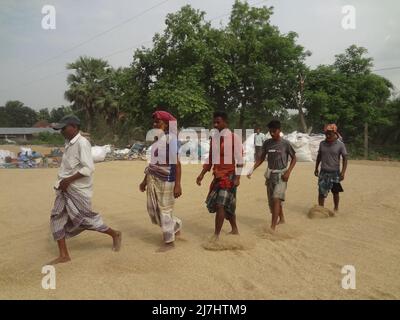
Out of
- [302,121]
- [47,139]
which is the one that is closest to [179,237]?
[302,121]

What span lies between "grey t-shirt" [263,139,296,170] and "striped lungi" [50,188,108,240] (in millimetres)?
2520

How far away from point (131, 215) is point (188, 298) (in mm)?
3454

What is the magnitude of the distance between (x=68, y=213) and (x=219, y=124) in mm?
1978

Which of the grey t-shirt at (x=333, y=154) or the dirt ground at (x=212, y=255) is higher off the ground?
the grey t-shirt at (x=333, y=154)

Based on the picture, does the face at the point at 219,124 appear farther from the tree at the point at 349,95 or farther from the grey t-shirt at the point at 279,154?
the tree at the point at 349,95

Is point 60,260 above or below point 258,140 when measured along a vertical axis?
below

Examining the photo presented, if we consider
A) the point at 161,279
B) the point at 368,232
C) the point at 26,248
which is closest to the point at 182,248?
the point at 161,279

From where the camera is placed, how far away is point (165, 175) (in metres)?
4.63

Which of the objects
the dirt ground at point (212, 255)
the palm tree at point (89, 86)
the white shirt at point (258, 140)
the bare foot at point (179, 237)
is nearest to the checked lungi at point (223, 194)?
the dirt ground at point (212, 255)

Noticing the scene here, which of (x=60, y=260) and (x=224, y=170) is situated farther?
(x=224, y=170)

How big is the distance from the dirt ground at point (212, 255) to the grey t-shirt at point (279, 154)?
861mm

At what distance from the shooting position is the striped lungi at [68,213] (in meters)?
4.27

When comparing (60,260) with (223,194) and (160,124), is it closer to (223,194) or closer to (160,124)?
(160,124)

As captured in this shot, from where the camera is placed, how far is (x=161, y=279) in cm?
378
